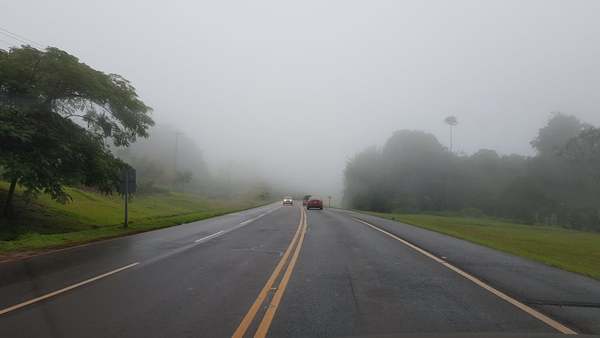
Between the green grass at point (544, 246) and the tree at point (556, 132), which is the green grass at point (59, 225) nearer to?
the green grass at point (544, 246)

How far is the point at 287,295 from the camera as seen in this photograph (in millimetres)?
7156

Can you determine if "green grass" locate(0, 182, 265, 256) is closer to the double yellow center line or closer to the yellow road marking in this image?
the double yellow center line

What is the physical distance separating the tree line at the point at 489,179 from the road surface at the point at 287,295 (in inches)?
2406

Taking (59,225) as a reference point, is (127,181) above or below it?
above

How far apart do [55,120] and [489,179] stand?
7793cm

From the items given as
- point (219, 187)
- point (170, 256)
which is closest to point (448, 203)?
point (219, 187)

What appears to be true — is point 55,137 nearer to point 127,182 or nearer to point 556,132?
point 127,182

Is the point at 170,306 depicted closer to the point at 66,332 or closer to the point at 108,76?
the point at 66,332

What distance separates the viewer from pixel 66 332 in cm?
519

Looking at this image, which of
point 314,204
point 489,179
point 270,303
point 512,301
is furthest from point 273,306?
point 489,179

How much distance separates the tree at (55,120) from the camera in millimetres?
17297

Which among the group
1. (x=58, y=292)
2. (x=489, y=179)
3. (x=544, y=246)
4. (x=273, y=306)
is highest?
(x=489, y=179)

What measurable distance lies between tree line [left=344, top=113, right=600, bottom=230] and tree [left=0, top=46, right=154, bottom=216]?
57352mm

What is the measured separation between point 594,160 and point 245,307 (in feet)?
229
